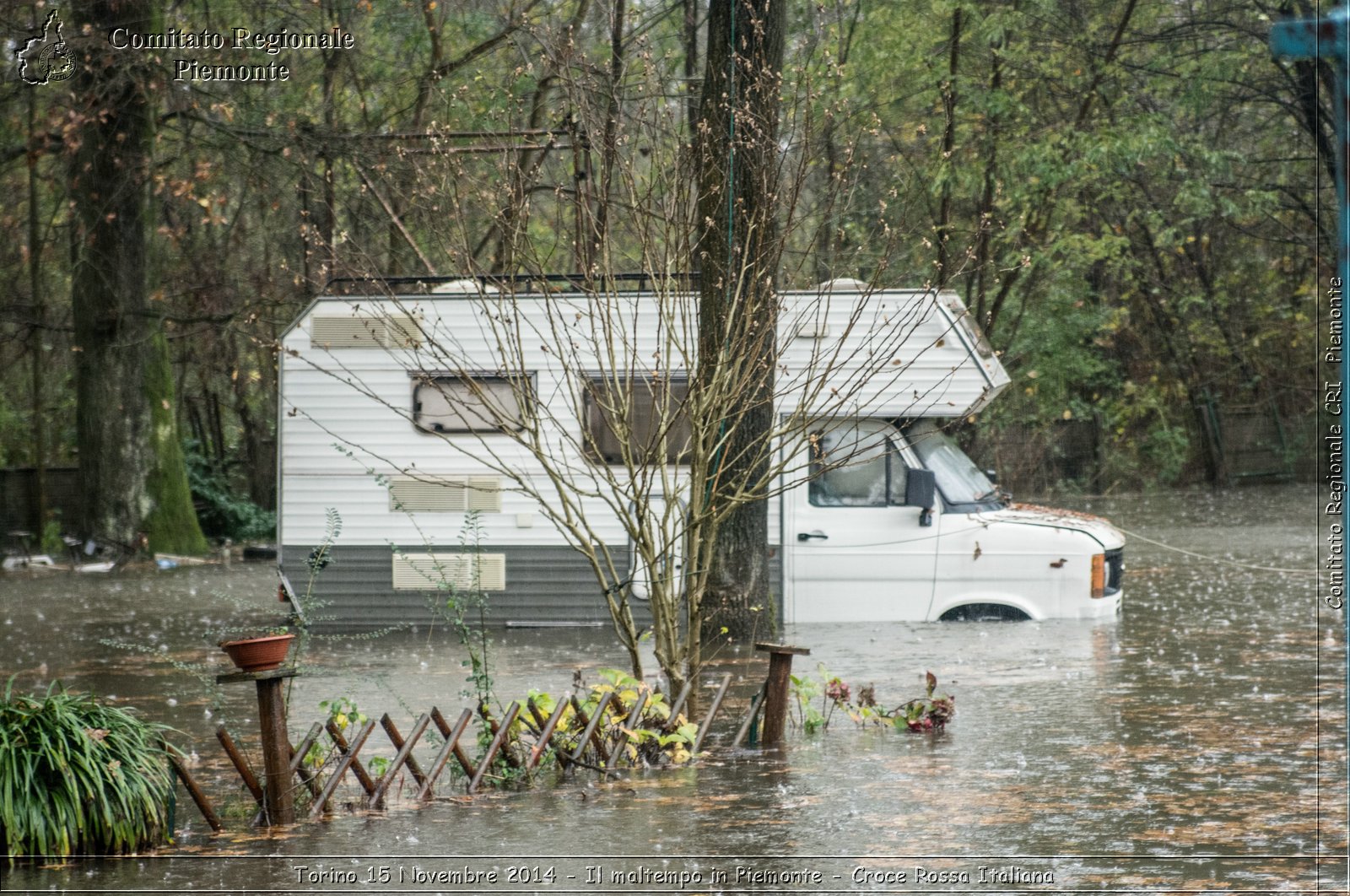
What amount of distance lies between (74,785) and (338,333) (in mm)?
8165

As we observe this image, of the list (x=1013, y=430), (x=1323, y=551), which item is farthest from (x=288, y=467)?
(x=1013, y=430)

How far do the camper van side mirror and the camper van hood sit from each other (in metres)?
0.52

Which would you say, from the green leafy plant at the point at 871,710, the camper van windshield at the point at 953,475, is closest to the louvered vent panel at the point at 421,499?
the camper van windshield at the point at 953,475

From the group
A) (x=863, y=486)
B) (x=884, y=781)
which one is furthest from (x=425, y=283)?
(x=884, y=781)

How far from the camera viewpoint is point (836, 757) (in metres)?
8.68

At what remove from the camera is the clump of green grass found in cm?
641

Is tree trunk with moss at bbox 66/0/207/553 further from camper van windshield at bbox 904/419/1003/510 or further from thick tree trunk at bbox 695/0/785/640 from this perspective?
camper van windshield at bbox 904/419/1003/510

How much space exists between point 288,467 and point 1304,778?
379 inches

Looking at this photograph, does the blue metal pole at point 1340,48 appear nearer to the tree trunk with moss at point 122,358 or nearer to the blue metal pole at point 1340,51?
the blue metal pole at point 1340,51

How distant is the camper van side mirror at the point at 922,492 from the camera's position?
43.5 feet

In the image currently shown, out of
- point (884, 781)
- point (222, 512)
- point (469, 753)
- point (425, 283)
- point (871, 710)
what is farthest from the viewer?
point (222, 512)

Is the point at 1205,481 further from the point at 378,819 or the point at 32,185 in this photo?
the point at 378,819

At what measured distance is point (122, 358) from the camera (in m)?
21.6

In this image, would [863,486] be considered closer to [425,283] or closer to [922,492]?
[922,492]
